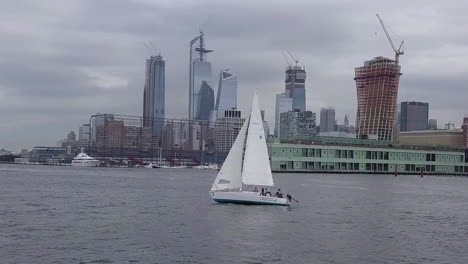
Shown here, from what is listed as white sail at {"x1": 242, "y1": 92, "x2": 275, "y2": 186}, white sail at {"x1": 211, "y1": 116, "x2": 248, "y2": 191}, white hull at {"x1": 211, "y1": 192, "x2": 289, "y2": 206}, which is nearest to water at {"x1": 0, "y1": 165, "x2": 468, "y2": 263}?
white hull at {"x1": 211, "y1": 192, "x2": 289, "y2": 206}

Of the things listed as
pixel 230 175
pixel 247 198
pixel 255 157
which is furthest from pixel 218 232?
pixel 255 157

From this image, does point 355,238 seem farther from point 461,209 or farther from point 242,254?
point 461,209

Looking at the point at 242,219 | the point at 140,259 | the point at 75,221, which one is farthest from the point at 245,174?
the point at 140,259

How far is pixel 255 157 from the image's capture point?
78.3m

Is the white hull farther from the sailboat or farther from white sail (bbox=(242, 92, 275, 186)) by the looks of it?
white sail (bbox=(242, 92, 275, 186))

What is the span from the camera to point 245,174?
77.6 m

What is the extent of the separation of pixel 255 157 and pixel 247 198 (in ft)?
18.0

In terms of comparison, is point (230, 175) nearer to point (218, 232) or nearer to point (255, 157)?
point (255, 157)

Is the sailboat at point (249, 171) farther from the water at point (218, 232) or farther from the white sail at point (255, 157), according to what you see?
the water at point (218, 232)

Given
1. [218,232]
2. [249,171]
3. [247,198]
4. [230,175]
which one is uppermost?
[249,171]

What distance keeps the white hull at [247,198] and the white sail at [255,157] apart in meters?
1.96

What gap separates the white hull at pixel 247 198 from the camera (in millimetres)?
76062

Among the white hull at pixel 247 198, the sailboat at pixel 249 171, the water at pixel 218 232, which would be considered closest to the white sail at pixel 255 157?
the sailboat at pixel 249 171

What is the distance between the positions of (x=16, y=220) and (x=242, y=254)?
26455 mm
